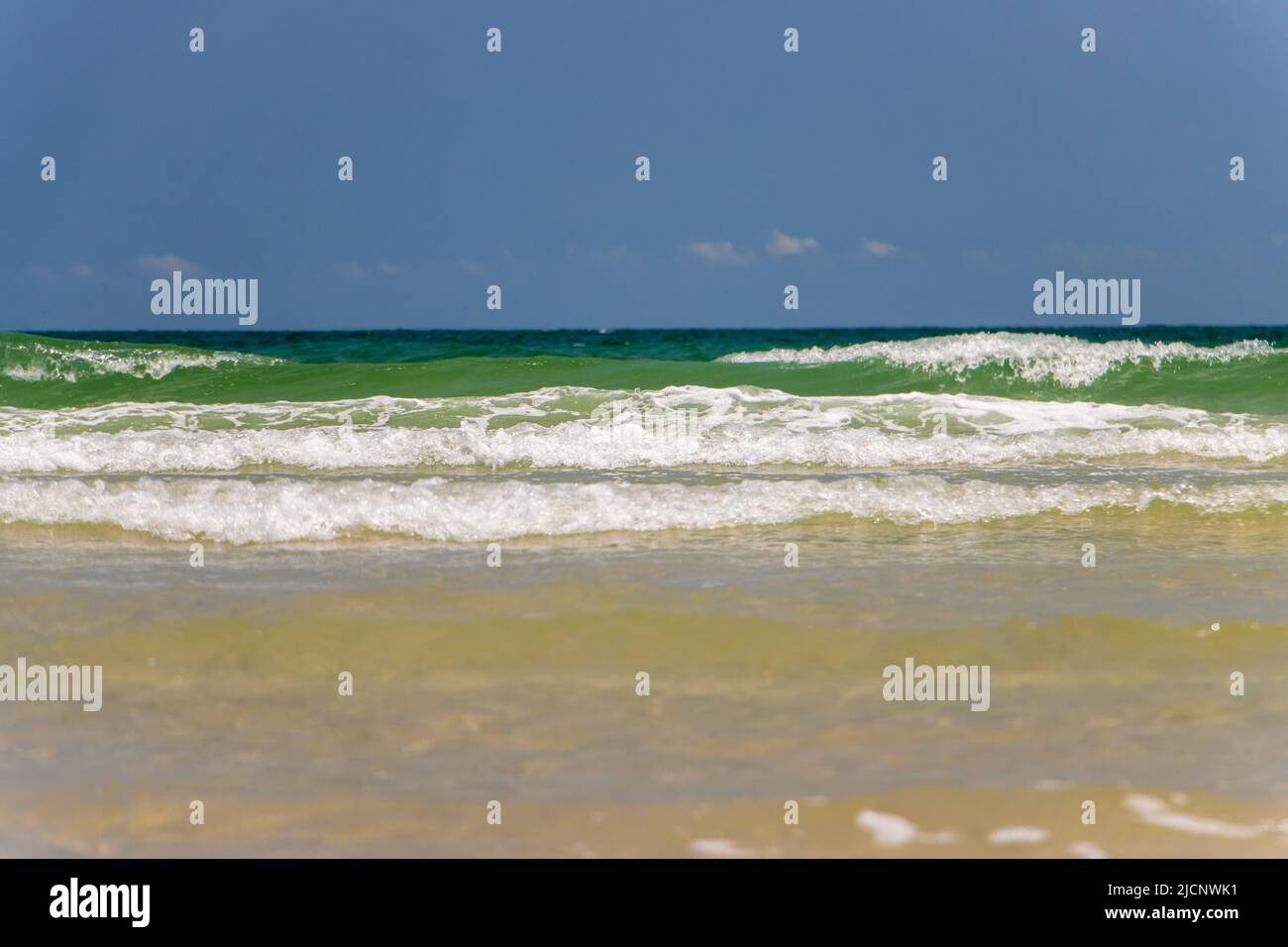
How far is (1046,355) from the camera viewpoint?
14.6 meters

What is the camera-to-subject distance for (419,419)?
11.5 metres

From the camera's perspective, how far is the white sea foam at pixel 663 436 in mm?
9195

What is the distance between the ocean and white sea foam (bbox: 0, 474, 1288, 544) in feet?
0.09

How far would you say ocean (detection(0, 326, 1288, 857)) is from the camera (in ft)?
9.90

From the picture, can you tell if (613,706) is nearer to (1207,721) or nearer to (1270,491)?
(1207,721)

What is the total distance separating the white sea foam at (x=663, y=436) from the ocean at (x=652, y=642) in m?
0.06

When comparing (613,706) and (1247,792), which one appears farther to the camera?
(613,706)

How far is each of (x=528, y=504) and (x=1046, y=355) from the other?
409 inches
